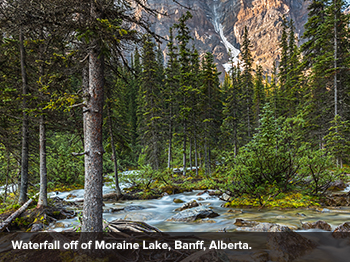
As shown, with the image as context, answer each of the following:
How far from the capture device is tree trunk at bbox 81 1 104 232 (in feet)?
14.9

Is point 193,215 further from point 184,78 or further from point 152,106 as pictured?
point 184,78

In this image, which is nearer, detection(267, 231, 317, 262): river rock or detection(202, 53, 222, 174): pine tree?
detection(267, 231, 317, 262): river rock

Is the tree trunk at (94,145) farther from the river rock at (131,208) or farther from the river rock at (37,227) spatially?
the river rock at (131,208)

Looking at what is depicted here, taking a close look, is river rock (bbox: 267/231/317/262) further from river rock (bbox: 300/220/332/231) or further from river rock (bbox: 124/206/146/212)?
river rock (bbox: 124/206/146/212)

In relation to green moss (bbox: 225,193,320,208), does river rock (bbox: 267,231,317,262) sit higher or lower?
higher

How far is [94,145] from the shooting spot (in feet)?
15.2

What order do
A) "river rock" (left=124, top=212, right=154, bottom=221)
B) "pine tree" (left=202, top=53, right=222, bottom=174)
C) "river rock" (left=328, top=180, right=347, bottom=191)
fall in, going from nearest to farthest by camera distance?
"river rock" (left=124, top=212, right=154, bottom=221) < "river rock" (left=328, top=180, right=347, bottom=191) < "pine tree" (left=202, top=53, right=222, bottom=174)

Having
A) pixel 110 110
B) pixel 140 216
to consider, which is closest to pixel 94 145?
pixel 140 216

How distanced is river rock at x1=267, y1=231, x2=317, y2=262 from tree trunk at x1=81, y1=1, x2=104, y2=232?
427 centimetres

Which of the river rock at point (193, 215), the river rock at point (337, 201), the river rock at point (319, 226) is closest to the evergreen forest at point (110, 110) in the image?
A: the river rock at point (337, 201)

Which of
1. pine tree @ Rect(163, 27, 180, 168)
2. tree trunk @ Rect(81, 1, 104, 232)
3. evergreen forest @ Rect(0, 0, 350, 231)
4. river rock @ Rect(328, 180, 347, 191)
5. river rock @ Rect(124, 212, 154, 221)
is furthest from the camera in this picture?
pine tree @ Rect(163, 27, 180, 168)

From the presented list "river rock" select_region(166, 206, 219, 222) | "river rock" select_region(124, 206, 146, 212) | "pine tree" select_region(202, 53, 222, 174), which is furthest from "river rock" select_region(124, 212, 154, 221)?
"pine tree" select_region(202, 53, 222, 174)

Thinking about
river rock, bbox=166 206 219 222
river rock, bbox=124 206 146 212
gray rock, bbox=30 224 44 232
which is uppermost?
gray rock, bbox=30 224 44 232

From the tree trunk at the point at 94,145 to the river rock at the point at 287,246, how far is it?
4272 mm
